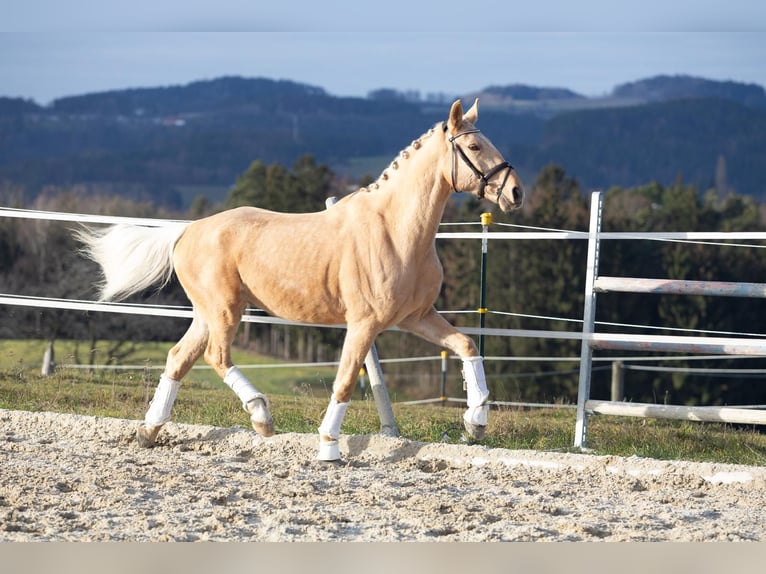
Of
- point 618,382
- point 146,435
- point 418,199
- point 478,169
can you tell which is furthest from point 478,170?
point 618,382

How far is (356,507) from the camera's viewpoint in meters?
5.02

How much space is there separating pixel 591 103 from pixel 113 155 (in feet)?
283

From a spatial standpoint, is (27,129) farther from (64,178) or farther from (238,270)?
(238,270)

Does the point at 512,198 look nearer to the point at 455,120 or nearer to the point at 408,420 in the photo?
the point at 455,120

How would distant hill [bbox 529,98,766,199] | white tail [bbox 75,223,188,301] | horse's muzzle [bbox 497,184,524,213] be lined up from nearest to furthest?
horse's muzzle [bbox 497,184,524,213], white tail [bbox 75,223,188,301], distant hill [bbox 529,98,766,199]

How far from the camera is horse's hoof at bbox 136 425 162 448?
6523mm

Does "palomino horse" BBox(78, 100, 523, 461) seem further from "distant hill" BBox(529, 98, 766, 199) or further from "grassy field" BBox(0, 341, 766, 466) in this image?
"distant hill" BBox(529, 98, 766, 199)

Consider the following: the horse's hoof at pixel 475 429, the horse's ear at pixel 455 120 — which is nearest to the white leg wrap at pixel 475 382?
the horse's hoof at pixel 475 429

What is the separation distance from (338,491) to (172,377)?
5.54ft

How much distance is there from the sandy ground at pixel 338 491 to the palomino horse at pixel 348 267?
0.32m

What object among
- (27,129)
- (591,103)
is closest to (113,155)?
(27,129)

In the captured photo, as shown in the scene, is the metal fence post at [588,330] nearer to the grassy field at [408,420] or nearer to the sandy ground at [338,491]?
the grassy field at [408,420]

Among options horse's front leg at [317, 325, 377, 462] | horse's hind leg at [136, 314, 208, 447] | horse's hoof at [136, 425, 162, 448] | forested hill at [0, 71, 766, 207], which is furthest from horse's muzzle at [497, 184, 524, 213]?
forested hill at [0, 71, 766, 207]

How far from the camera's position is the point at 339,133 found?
15962 cm
